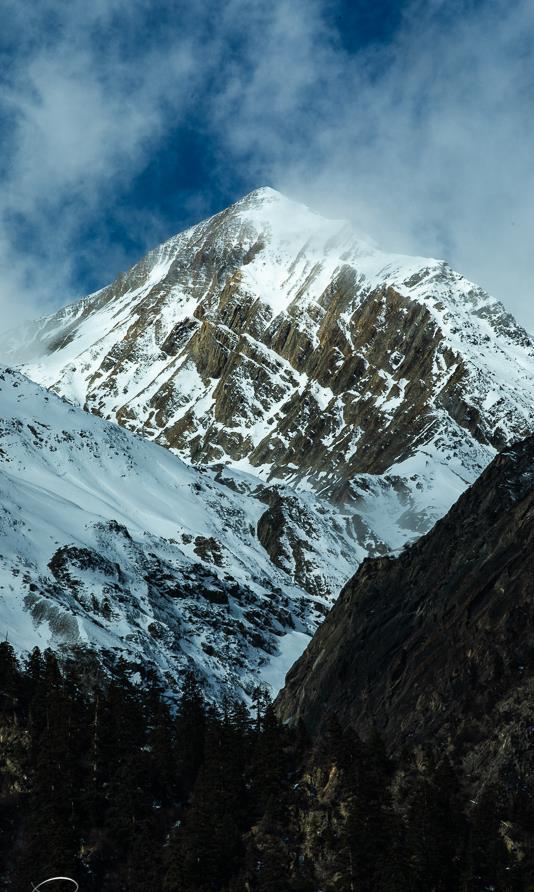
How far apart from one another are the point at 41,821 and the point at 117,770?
6.79 metres

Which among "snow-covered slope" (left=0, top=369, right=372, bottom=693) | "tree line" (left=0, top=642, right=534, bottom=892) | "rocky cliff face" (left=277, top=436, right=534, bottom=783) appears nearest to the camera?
"tree line" (left=0, top=642, right=534, bottom=892)

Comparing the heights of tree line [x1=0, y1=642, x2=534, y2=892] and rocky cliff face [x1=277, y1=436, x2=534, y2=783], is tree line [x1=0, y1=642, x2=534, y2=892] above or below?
below

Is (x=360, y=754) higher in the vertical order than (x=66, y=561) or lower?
lower

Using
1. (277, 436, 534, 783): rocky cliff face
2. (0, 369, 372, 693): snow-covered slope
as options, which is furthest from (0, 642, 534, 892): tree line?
(0, 369, 372, 693): snow-covered slope

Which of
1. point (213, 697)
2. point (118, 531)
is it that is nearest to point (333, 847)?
point (213, 697)

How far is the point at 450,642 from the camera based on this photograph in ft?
222

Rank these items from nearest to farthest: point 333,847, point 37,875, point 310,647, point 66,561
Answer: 1. point 333,847
2. point 37,875
3. point 310,647
4. point 66,561

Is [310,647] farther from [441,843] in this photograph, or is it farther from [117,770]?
[441,843]

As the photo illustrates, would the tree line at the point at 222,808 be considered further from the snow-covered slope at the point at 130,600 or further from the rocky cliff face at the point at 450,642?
the snow-covered slope at the point at 130,600

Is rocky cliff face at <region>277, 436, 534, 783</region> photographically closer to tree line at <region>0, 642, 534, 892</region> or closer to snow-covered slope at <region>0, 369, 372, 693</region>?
tree line at <region>0, 642, 534, 892</region>

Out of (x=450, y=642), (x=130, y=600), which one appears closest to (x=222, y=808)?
(x=450, y=642)

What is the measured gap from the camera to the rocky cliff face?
5816 cm

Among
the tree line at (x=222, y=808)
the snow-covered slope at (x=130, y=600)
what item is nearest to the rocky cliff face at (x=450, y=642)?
the tree line at (x=222, y=808)

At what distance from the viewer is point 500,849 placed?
49.6 meters
